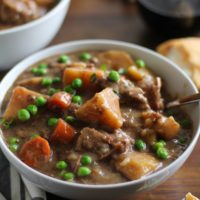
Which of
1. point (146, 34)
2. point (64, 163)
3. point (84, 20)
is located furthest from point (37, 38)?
point (64, 163)

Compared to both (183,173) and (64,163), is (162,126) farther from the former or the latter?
(64,163)

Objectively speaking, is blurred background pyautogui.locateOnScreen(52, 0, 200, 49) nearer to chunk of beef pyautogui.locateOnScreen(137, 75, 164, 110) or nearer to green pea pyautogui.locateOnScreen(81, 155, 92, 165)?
chunk of beef pyautogui.locateOnScreen(137, 75, 164, 110)

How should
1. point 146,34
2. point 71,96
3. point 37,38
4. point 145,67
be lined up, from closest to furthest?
1. point 71,96
2. point 145,67
3. point 37,38
4. point 146,34

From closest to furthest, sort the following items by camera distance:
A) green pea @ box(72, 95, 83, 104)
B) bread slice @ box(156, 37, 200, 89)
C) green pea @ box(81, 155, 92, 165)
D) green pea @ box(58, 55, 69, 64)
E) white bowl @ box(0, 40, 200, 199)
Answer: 1. white bowl @ box(0, 40, 200, 199)
2. green pea @ box(81, 155, 92, 165)
3. green pea @ box(72, 95, 83, 104)
4. green pea @ box(58, 55, 69, 64)
5. bread slice @ box(156, 37, 200, 89)

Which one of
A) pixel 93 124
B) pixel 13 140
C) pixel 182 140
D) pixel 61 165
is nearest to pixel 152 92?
pixel 182 140

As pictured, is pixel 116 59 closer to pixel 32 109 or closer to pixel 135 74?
pixel 135 74

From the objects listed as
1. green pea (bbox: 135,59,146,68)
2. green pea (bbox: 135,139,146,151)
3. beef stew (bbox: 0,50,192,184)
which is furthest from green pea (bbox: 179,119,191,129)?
green pea (bbox: 135,59,146,68)
